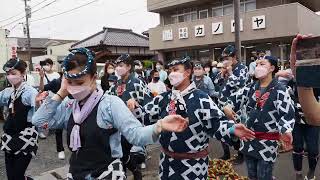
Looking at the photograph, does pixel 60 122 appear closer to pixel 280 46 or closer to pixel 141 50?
pixel 280 46

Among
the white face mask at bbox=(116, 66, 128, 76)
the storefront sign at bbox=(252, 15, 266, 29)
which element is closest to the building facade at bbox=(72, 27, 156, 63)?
the storefront sign at bbox=(252, 15, 266, 29)

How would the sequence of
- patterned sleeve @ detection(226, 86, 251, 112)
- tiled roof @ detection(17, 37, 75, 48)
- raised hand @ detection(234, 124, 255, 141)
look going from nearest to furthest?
raised hand @ detection(234, 124, 255, 141) < patterned sleeve @ detection(226, 86, 251, 112) < tiled roof @ detection(17, 37, 75, 48)

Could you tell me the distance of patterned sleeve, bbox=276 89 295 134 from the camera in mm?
4332

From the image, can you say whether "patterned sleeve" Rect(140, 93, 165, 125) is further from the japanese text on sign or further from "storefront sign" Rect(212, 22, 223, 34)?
the japanese text on sign

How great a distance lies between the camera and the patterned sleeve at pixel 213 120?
3598 mm

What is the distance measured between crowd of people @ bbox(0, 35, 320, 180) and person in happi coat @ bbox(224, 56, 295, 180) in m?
0.01

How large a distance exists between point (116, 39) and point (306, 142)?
86.1 feet

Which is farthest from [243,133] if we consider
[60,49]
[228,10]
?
[60,49]

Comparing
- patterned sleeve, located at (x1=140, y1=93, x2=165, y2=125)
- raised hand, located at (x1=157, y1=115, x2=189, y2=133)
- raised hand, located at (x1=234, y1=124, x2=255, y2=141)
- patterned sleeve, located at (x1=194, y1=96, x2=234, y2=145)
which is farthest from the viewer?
patterned sleeve, located at (x1=140, y1=93, x2=165, y2=125)

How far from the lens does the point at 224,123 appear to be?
3645 mm

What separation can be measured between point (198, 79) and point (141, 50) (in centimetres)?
2501

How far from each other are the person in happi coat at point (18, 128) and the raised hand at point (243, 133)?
2.47 m

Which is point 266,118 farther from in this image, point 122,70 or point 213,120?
point 122,70

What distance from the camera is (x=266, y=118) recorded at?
462 cm
